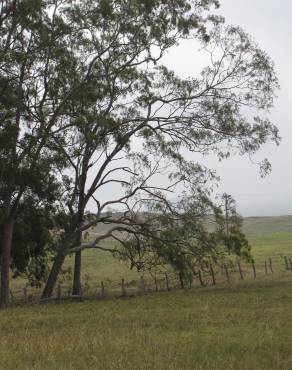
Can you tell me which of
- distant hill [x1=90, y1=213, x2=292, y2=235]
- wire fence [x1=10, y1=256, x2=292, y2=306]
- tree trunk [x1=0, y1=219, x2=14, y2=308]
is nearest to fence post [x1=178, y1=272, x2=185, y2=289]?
wire fence [x1=10, y1=256, x2=292, y2=306]

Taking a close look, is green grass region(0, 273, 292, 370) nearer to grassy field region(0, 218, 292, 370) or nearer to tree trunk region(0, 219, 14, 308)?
grassy field region(0, 218, 292, 370)

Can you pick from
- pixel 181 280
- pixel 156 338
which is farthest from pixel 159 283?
pixel 156 338

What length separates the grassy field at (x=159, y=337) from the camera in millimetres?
9609

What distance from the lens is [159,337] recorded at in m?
12.4

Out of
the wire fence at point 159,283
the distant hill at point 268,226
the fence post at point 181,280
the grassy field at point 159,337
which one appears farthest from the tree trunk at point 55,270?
the distant hill at point 268,226

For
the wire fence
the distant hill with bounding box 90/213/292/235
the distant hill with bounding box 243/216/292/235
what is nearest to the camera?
the wire fence

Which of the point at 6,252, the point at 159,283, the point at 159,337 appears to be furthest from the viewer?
the point at 159,283

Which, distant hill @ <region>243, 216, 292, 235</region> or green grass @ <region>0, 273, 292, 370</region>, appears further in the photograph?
distant hill @ <region>243, 216, 292, 235</region>

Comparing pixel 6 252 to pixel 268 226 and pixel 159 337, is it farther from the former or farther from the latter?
pixel 268 226

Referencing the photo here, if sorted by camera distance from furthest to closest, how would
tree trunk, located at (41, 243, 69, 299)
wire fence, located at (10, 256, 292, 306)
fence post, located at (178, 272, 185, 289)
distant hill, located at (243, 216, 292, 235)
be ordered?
distant hill, located at (243, 216, 292, 235) < wire fence, located at (10, 256, 292, 306) < fence post, located at (178, 272, 185, 289) < tree trunk, located at (41, 243, 69, 299)

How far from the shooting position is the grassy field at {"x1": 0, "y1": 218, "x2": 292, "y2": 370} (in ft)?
31.5

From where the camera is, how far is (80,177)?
30062 millimetres

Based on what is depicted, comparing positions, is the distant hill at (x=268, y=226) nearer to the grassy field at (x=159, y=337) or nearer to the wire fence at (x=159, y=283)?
the wire fence at (x=159, y=283)

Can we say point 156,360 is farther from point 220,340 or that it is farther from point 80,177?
point 80,177
